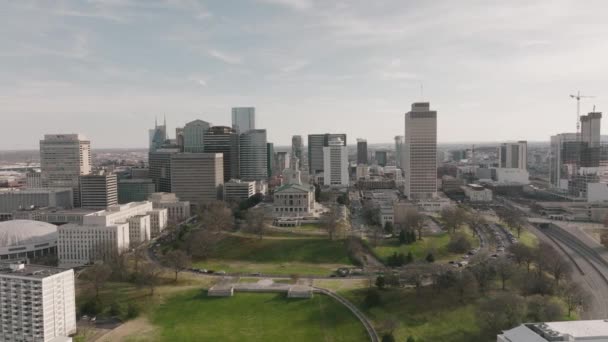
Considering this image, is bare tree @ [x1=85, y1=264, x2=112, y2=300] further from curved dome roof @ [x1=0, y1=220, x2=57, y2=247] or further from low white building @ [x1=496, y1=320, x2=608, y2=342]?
low white building @ [x1=496, y1=320, x2=608, y2=342]

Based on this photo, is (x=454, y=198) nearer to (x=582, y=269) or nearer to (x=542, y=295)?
(x=582, y=269)

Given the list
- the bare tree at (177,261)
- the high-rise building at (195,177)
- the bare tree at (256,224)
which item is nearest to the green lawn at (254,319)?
the bare tree at (177,261)

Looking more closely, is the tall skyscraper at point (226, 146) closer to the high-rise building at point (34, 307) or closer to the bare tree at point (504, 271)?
the high-rise building at point (34, 307)

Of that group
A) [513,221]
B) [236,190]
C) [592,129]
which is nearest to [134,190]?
[236,190]

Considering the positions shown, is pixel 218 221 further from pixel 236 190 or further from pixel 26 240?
pixel 236 190

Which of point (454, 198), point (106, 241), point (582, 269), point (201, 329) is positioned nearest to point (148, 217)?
point (106, 241)
